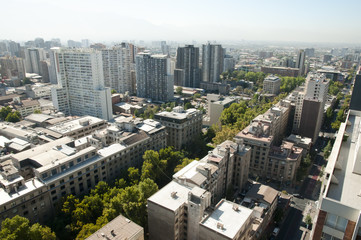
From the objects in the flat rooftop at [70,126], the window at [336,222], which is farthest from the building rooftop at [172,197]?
the flat rooftop at [70,126]

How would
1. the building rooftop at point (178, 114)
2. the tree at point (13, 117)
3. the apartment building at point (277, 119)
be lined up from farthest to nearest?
the tree at point (13, 117) → the building rooftop at point (178, 114) → the apartment building at point (277, 119)

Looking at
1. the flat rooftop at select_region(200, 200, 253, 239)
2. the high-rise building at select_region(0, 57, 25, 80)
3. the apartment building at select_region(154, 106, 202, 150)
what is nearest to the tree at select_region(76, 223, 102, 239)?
the flat rooftop at select_region(200, 200, 253, 239)

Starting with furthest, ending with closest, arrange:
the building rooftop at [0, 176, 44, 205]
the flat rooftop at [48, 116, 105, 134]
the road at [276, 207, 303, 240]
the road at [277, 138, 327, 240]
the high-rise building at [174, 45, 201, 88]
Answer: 1. the high-rise building at [174, 45, 201, 88]
2. the flat rooftop at [48, 116, 105, 134]
3. the road at [277, 138, 327, 240]
4. the road at [276, 207, 303, 240]
5. the building rooftop at [0, 176, 44, 205]

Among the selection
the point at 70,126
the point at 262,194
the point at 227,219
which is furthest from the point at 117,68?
the point at 227,219

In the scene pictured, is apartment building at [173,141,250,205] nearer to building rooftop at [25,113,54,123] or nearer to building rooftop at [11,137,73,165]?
building rooftop at [11,137,73,165]

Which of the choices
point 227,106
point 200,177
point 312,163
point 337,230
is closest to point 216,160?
point 200,177

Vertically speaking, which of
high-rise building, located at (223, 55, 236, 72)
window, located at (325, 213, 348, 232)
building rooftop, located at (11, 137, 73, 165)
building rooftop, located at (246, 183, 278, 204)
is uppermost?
window, located at (325, 213, 348, 232)

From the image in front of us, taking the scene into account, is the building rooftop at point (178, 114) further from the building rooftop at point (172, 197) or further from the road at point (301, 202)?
the road at point (301, 202)

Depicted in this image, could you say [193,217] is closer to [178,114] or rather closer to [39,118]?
[178,114]

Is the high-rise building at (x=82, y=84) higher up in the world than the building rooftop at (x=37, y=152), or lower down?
higher up
